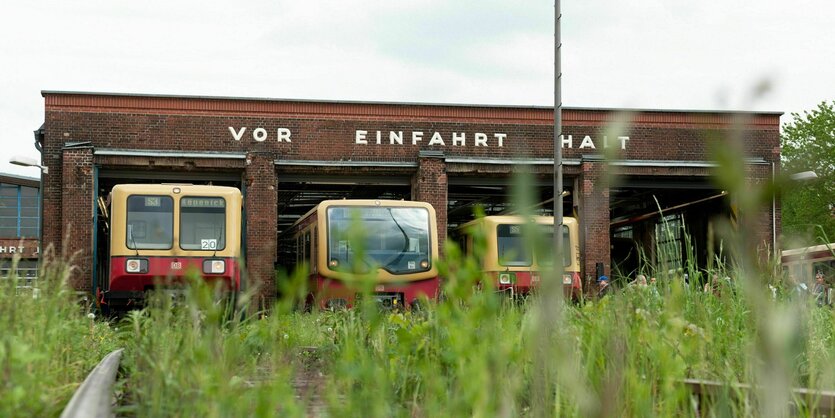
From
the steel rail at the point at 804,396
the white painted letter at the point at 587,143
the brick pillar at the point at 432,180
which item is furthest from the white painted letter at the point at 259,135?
the steel rail at the point at 804,396

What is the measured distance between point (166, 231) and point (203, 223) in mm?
954

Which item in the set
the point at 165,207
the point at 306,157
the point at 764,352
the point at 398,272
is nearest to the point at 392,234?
the point at 398,272

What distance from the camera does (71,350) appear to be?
6367mm

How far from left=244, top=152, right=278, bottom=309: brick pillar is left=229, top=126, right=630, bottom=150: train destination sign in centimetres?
67

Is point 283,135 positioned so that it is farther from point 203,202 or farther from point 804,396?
point 804,396

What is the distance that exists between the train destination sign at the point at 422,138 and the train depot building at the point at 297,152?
3 centimetres

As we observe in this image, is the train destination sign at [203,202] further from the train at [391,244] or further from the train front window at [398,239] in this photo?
the train front window at [398,239]

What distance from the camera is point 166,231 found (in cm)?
1762

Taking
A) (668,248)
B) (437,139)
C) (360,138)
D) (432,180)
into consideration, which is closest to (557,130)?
(668,248)

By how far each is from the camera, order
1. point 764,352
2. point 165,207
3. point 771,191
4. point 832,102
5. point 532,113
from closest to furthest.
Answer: point 771,191 < point 764,352 < point 165,207 < point 532,113 < point 832,102

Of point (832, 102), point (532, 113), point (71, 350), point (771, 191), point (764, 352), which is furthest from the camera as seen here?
point (832, 102)

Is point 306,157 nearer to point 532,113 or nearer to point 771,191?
point 532,113

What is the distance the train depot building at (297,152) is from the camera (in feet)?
84.4

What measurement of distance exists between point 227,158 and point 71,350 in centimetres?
2025
